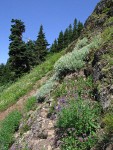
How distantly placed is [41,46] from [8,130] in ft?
195

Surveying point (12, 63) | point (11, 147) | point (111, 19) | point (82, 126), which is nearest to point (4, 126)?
point (11, 147)

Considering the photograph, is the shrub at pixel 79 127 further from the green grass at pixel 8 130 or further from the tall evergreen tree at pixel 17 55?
the tall evergreen tree at pixel 17 55

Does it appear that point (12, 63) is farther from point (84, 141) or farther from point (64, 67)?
point (84, 141)

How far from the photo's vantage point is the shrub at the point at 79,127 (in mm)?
7770

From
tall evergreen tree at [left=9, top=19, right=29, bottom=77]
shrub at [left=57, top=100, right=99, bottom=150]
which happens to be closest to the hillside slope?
shrub at [left=57, top=100, right=99, bottom=150]

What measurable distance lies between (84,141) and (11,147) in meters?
3.62

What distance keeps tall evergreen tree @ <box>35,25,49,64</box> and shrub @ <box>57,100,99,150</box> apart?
60660mm

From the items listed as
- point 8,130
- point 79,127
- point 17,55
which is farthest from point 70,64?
point 17,55

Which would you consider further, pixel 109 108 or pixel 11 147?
pixel 11 147

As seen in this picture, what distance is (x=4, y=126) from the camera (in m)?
12.6

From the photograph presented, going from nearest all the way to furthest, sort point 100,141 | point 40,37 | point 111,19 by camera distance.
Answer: point 100,141 → point 111,19 → point 40,37

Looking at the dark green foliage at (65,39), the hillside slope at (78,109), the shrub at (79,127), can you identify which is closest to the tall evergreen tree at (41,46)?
the dark green foliage at (65,39)

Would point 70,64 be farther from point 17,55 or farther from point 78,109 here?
point 17,55

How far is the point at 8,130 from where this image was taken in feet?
40.0
